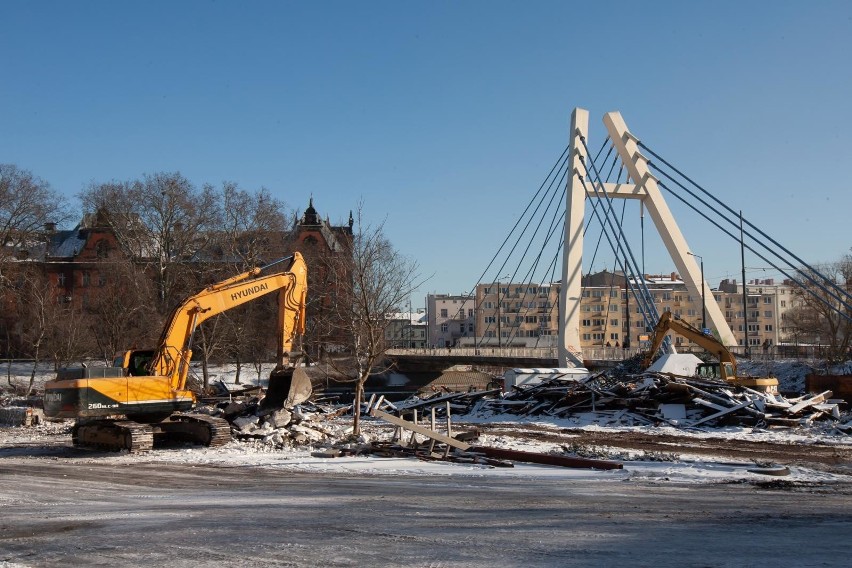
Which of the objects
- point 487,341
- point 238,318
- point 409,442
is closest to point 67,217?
point 238,318

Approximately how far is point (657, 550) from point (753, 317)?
12969cm

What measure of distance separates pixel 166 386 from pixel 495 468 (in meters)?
8.08

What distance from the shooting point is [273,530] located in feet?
33.5

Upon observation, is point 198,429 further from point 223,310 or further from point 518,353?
point 518,353

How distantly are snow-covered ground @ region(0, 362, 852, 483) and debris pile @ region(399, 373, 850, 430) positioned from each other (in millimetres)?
862

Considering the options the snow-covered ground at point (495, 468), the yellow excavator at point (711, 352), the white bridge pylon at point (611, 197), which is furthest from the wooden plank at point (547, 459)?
the white bridge pylon at point (611, 197)

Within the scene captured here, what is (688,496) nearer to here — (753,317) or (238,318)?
(238,318)

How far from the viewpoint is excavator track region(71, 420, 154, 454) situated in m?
19.5

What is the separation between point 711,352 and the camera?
107 feet

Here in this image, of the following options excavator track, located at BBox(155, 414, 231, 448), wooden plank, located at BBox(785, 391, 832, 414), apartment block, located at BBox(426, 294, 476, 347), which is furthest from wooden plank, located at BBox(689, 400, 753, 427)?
apartment block, located at BBox(426, 294, 476, 347)

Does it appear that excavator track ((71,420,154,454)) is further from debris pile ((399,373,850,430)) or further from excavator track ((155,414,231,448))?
debris pile ((399,373,850,430))

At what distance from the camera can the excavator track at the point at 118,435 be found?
1948 centimetres

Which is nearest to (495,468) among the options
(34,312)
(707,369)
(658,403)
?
(658,403)

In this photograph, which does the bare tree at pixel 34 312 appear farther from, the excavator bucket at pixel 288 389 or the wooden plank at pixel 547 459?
the wooden plank at pixel 547 459
